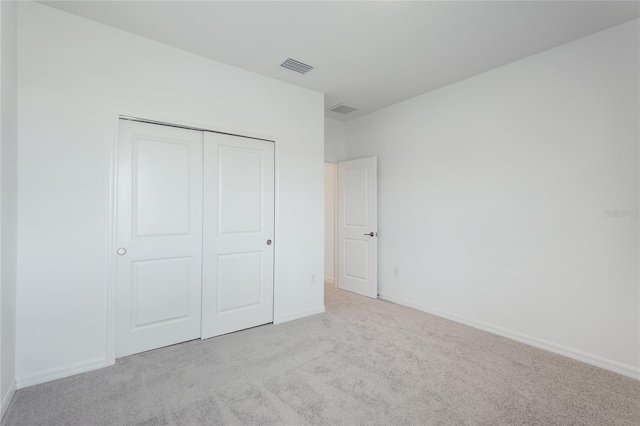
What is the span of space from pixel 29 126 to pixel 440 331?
3.96 metres

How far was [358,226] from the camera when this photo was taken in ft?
15.1

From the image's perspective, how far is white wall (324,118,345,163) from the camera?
491cm

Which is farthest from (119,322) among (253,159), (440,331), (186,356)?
(440,331)

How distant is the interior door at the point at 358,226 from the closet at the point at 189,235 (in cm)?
163

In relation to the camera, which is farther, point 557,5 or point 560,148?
point 560,148

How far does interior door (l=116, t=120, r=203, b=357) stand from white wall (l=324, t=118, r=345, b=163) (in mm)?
2366

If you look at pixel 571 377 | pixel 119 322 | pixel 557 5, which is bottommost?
pixel 571 377

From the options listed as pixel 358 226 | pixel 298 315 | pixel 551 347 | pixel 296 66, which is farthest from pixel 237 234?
pixel 551 347

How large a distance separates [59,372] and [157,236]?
118 centimetres

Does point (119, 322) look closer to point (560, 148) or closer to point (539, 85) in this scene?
point (560, 148)

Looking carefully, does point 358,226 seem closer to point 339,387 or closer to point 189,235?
point 189,235

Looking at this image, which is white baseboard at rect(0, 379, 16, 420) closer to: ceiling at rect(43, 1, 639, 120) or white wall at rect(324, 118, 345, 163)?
ceiling at rect(43, 1, 639, 120)

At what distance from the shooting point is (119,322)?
8.30 ft

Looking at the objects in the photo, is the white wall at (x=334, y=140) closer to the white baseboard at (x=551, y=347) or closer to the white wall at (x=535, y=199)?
the white wall at (x=535, y=199)
